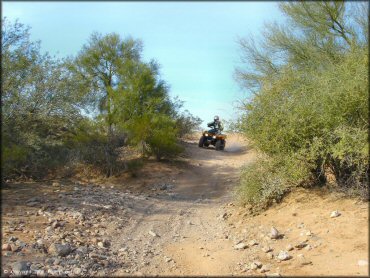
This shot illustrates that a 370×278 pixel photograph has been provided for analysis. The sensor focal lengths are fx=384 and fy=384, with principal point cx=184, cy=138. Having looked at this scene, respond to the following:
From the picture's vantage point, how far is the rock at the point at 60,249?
6183 millimetres

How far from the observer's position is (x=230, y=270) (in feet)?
19.7

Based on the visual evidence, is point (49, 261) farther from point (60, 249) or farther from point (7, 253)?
point (7, 253)

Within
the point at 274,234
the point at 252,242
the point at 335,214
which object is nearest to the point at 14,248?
the point at 252,242

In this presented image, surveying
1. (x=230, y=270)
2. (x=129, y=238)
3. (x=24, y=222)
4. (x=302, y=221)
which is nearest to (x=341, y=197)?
(x=302, y=221)

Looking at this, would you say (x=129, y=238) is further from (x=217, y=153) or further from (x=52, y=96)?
(x=217, y=153)

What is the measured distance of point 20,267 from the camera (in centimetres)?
536

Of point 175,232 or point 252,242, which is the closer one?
point 252,242

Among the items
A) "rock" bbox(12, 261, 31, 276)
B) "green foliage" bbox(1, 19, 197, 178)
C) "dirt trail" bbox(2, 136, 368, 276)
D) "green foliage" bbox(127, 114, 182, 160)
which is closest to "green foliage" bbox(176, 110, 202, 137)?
"green foliage" bbox(1, 19, 197, 178)

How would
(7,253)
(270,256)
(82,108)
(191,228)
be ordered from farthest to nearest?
(82,108)
(191,228)
(270,256)
(7,253)

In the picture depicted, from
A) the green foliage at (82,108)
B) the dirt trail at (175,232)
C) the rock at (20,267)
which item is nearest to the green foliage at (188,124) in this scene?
the green foliage at (82,108)

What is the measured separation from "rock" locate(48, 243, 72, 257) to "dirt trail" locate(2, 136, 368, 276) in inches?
2.7

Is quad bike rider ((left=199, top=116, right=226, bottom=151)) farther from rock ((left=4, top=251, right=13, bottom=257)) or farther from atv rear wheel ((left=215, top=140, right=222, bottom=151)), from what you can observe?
rock ((left=4, top=251, right=13, bottom=257))

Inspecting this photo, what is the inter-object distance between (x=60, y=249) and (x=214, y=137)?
17313 millimetres

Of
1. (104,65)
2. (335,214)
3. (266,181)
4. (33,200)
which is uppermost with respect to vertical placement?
(104,65)
